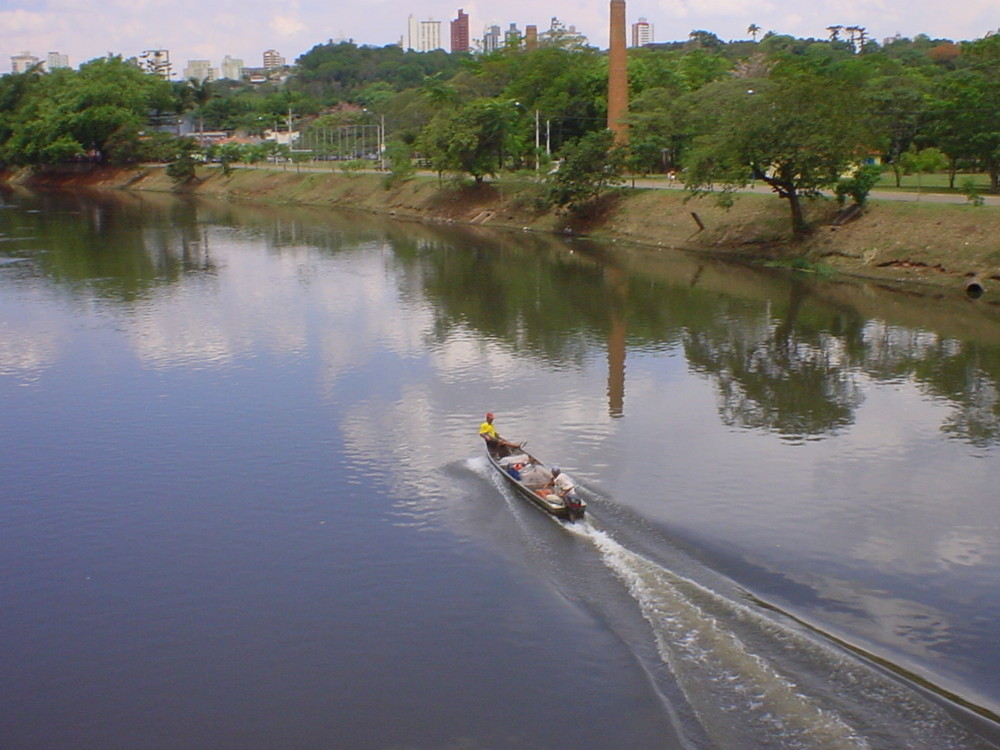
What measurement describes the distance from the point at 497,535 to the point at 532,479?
6.95ft

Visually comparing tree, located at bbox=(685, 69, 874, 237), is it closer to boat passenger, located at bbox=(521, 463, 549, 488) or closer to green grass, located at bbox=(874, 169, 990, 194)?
green grass, located at bbox=(874, 169, 990, 194)

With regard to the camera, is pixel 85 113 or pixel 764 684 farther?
pixel 85 113

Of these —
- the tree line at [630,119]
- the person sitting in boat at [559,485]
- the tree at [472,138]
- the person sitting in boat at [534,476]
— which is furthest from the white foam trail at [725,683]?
the tree at [472,138]

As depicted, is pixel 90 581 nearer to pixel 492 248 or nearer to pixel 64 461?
pixel 64 461

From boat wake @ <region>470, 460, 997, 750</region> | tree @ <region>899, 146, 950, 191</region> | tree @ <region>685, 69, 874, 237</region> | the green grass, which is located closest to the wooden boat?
boat wake @ <region>470, 460, 997, 750</region>

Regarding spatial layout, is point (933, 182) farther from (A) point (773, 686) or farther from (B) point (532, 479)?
(A) point (773, 686)

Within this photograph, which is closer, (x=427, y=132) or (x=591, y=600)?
(x=591, y=600)

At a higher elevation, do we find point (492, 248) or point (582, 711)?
point (492, 248)

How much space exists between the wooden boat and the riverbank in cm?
3192

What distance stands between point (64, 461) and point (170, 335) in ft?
48.7

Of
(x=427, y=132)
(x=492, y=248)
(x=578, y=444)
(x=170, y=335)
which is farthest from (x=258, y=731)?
(x=427, y=132)

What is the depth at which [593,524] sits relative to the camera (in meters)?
21.8

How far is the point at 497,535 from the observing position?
2172 cm

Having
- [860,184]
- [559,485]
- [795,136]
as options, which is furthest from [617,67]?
[559,485]
